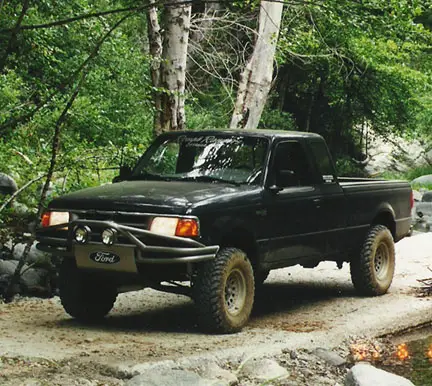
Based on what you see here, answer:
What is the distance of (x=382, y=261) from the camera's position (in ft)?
37.4

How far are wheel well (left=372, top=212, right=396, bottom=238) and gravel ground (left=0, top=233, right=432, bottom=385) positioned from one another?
77 centimetres

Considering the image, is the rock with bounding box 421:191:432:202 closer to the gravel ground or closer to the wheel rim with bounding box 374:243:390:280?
the gravel ground

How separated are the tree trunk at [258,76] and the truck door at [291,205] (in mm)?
8713

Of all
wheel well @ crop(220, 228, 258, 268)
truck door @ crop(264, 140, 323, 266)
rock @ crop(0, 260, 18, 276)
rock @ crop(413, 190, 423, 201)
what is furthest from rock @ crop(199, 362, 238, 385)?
rock @ crop(413, 190, 423, 201)

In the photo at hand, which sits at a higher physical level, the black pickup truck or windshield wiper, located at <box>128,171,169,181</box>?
windshield wiper, located at <box>128,171,169,181</box>

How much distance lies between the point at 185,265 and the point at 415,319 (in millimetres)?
2932

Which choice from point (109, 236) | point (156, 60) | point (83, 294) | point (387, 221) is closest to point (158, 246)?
point (109, 236)

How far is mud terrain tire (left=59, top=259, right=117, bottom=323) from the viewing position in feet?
29.6

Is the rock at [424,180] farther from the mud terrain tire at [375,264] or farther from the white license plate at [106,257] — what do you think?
the white license plate at [106,257]

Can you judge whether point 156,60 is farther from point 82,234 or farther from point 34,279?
point 82,234

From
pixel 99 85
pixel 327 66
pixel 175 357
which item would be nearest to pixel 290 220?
pixel 175 357

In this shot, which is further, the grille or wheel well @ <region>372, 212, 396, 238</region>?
wheel well @ <region>372, 212, 396, 238</region>

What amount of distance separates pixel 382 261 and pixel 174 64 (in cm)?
517

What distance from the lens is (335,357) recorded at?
8.05 m
